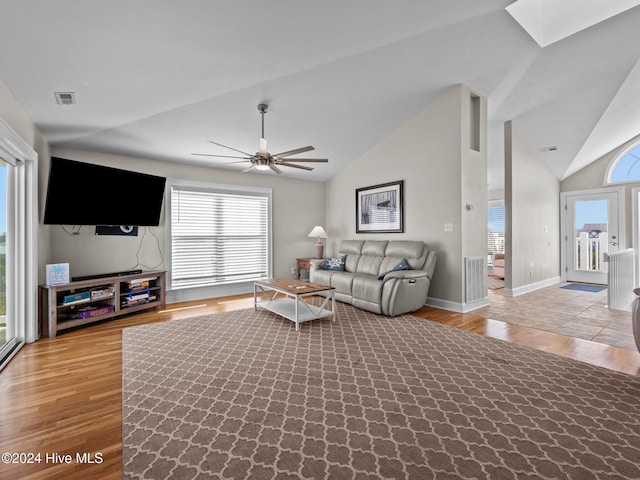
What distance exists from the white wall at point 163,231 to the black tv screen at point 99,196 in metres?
0.11

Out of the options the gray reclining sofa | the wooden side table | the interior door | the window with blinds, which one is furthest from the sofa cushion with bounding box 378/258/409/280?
the window with blinds

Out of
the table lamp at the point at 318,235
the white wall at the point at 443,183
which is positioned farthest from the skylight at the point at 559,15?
the table lamp at the point at 318,235

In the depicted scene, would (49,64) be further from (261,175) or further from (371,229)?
(371,229)

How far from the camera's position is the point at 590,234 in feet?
20.5

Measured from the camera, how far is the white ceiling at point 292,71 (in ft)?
6.92

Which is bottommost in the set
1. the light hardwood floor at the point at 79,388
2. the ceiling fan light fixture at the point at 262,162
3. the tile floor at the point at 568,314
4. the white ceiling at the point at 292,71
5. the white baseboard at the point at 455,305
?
the light hardwood floor at the point at 79,388

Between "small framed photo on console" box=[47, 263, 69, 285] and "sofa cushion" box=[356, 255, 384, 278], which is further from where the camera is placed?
"sofa cushion" box=[356, 255, 384, 278]

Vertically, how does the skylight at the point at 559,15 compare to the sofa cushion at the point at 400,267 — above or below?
above

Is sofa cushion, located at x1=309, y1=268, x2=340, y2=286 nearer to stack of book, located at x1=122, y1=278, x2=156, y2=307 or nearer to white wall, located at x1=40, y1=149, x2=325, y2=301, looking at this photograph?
white wall, located at x1=40, y1=149, x2=325, y2=301

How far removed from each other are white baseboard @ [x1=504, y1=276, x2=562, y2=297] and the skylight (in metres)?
3.66

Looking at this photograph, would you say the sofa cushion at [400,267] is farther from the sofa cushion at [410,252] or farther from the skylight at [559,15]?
the skylight at [559,15]

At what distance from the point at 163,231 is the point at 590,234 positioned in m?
8.38

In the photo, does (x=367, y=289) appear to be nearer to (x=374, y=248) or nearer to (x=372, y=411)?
(x=374, y=248)

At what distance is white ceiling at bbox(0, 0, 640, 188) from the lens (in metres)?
2.11
